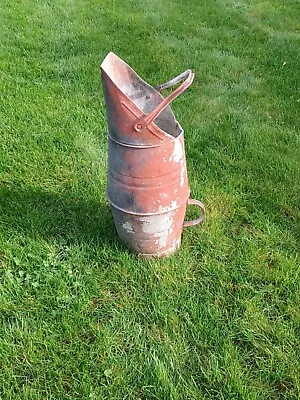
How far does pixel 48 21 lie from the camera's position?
6.40 m

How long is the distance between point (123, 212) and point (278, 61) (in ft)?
11.9

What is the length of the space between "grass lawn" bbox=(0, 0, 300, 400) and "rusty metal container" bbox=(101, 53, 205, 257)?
0.21 metres

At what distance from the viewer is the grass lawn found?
7.19 feet

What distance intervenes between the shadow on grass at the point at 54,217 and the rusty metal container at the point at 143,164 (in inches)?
11.3

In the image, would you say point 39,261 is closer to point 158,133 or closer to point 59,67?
point 158,133

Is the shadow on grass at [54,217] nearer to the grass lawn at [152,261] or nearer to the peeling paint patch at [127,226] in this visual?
the grass lawn at [152,261]

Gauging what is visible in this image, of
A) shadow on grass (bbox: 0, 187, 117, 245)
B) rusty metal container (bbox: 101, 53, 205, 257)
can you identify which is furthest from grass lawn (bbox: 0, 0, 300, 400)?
rusty metal container (bbox: 101, 53, 205, 257)

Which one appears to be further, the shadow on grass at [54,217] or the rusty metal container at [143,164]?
the shadow on grass at [54,217]

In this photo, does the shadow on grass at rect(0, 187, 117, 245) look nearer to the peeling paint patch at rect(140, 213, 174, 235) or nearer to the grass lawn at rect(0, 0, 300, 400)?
the grass lawn at rect(0, 0, 300, 400)

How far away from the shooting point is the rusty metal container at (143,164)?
2215 millimetres

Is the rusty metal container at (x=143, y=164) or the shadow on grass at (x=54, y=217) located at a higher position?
the rusty metal container at (x=143, y=164)

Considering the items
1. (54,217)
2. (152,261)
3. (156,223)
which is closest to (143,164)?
(156,223)

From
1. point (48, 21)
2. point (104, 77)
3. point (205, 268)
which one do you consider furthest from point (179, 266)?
point (48, 21)

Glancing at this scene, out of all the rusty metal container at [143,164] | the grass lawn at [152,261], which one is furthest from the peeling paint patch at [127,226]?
the grass lawn at [152,261]
